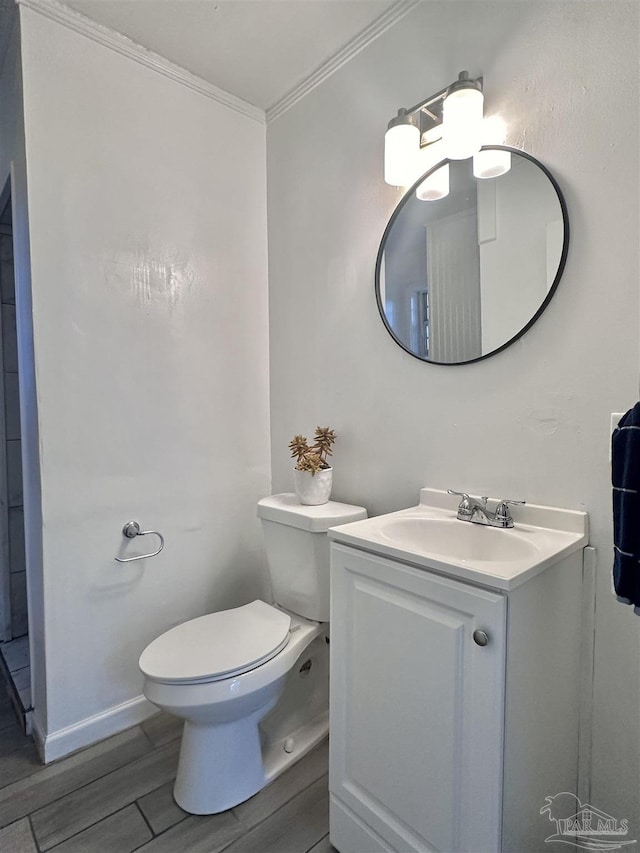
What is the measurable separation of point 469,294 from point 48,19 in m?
1.62

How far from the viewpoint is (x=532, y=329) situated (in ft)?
3.93

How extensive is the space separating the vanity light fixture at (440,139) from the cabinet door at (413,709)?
1.13 metres

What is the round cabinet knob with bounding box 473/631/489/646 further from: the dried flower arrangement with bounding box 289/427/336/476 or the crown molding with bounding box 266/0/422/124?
the crown molding with bounding box 266/0/422/124

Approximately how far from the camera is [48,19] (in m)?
1.44

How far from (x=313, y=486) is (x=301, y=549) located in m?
0.22

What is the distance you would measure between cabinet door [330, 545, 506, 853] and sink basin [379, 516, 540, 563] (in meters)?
0.16

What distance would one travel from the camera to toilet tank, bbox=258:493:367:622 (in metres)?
1.49

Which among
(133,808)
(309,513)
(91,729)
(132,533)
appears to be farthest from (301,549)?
(91,729)

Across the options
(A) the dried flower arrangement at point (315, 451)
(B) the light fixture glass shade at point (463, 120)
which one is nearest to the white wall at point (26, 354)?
(A) the dried flower arrangement at point (315, 451)

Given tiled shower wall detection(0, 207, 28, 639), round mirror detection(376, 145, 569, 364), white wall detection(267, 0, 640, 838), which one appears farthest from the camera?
tiled shower wall detection(0, 207, 28, 639)

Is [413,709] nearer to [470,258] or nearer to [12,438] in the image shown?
[470,258]

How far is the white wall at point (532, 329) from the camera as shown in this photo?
3.45 feet

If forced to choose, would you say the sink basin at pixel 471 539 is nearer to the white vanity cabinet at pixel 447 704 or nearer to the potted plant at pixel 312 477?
the white vanity cabinet at pixel 447 704

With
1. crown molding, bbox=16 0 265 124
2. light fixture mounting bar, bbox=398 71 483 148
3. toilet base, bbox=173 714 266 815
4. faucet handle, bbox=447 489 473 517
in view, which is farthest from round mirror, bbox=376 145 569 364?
toilet base, bbox=173 714 266 815
